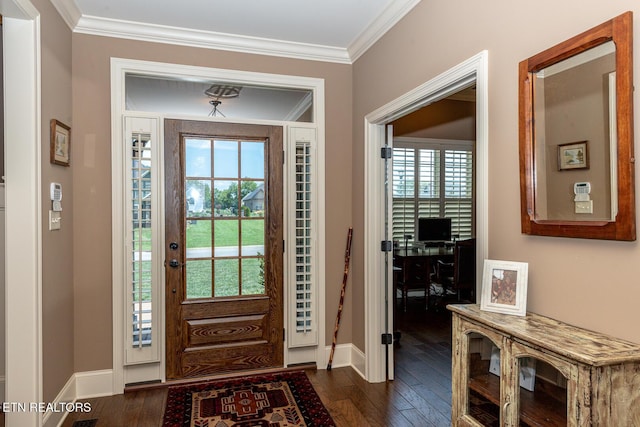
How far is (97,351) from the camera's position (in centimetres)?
303

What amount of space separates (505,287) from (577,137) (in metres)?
0.66

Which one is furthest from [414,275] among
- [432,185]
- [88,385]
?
[88,385]

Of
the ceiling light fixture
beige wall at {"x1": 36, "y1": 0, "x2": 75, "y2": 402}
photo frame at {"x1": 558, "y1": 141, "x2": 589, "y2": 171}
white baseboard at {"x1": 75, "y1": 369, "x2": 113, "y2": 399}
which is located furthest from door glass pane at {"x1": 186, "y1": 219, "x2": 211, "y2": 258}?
photo frame at {"x1": 558, "y1": 141, "x2": 589, "y2": 171}

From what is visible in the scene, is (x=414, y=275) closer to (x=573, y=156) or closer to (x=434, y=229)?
(x=434, y=229)

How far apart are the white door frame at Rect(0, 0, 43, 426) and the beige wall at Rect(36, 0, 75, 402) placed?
5.0 inches

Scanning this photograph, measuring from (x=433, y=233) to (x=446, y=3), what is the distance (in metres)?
4.01

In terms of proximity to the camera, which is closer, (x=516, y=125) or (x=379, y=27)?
(x=516, y=125)

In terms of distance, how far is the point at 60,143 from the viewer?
2619 mm

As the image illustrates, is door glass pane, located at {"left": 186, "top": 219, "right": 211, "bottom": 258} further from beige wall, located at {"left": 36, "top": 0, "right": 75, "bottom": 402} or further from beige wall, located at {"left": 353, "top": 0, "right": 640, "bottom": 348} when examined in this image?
beige wall, located at {"left": 353, "top": 0, "right": 640, "bottom": 348}

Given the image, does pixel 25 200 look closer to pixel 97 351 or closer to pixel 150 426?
pixel 97 351

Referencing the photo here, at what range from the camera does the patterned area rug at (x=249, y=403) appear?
8.52 feet

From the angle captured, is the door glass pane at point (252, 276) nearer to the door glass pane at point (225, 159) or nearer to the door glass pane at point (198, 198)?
the door glass pane at point (198, 198)

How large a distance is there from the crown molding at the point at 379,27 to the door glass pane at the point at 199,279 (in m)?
2.19

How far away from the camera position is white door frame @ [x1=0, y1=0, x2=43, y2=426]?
2.19 meters
